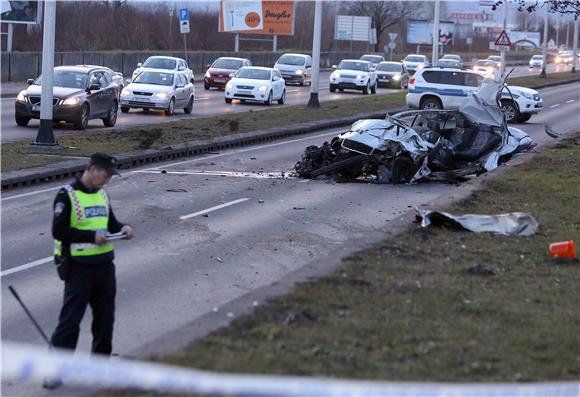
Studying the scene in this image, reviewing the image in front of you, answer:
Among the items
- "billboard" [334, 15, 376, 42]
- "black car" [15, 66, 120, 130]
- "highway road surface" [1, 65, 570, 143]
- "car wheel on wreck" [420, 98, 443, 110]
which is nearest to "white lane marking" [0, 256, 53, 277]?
"highway road surface" [1, 65, 570, 143]

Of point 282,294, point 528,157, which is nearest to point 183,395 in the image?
point 282,294

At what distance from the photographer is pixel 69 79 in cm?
2900

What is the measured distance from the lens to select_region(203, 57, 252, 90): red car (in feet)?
167

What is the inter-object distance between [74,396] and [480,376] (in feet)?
8.82

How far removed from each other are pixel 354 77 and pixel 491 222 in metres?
39.5

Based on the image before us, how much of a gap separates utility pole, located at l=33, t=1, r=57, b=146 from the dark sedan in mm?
40279

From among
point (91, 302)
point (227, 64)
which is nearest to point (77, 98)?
point (91, 302)

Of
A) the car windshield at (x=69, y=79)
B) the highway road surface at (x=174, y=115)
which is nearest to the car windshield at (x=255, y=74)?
the highway road surface at (x=174, y=115)

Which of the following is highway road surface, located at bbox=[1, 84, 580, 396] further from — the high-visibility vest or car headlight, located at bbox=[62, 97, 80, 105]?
car headlight, located at bbox=[62, 97, 80, 105]

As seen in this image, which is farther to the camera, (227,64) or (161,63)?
(227,64)

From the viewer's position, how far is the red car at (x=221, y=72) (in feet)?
167

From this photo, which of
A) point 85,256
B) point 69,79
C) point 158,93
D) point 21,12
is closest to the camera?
point 85,256

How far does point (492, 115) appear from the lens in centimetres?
2175

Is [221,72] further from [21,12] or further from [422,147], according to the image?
[422,147]
